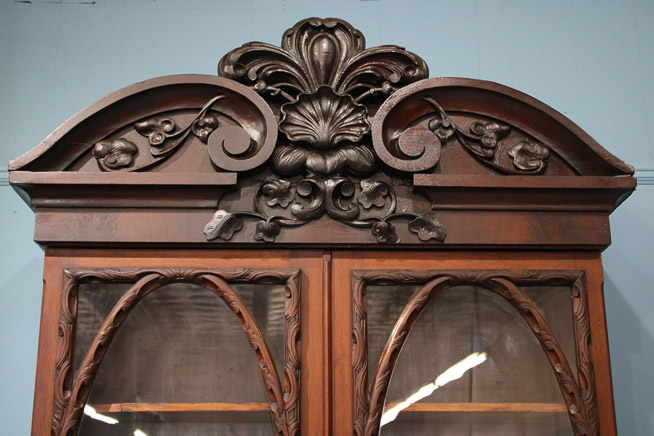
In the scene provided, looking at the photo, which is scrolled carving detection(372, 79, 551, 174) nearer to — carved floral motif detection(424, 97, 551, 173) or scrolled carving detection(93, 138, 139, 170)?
carved floral motif detection(424, 97, 551, 173)

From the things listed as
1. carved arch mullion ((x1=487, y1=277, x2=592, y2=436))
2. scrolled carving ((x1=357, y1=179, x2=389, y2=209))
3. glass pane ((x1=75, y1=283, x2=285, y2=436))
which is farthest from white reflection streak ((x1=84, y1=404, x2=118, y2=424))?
carved arch mullion ((x1=487, y1=277, x2=592, y2=436))

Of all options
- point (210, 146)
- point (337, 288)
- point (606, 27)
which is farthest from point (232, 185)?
point (606, 27)

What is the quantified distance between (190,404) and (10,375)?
52cm

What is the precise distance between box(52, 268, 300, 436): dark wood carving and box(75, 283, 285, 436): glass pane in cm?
1

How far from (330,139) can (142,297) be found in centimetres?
36

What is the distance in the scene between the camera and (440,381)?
3.07 feet

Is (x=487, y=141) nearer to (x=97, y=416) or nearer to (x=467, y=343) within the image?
(x=467, y=343)

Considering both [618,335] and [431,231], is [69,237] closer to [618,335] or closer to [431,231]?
[431,231]

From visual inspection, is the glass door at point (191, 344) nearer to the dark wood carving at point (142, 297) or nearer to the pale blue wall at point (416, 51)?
the dark wood carving at point (142, 297)

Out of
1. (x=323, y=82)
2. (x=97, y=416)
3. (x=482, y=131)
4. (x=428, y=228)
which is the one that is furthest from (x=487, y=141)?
(x=97, y=416)

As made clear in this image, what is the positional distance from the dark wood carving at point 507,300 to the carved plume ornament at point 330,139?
0.23 ft

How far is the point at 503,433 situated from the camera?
3.05ft

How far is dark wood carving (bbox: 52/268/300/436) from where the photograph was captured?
35.1 inches

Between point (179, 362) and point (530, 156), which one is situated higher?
point (530, 156)
